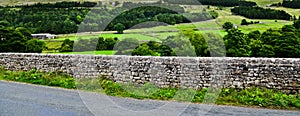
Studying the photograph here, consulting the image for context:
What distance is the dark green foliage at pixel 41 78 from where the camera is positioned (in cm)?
1834

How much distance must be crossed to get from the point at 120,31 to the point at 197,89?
77.8ft

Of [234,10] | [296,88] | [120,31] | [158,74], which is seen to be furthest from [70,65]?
[234,10]

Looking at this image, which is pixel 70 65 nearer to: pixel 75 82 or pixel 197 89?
pixel 75 82

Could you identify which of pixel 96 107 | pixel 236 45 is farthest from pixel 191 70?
pixel 236 45

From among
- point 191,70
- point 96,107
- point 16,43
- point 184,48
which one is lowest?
point 16,43

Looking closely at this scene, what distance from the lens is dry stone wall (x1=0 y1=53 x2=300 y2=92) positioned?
13.8 meters

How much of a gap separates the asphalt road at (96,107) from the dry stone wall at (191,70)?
173 centimetres

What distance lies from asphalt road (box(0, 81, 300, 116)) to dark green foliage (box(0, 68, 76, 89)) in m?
2.43

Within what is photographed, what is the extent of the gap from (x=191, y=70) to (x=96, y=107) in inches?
164

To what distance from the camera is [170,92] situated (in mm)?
15055

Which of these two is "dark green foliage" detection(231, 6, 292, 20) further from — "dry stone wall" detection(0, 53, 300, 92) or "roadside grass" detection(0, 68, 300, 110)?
"dry stone wall" detection(0, 53, 300, 92)

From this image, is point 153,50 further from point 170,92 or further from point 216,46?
point 170,92

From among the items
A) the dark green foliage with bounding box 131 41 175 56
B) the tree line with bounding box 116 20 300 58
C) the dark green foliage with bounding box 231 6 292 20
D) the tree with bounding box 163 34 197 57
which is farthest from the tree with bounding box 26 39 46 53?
the dark green foliage with bounding box 231 6 292 20

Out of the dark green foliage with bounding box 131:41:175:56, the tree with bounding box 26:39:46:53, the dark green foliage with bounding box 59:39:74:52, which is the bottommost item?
the tree with bounding box 26:39:46:53
